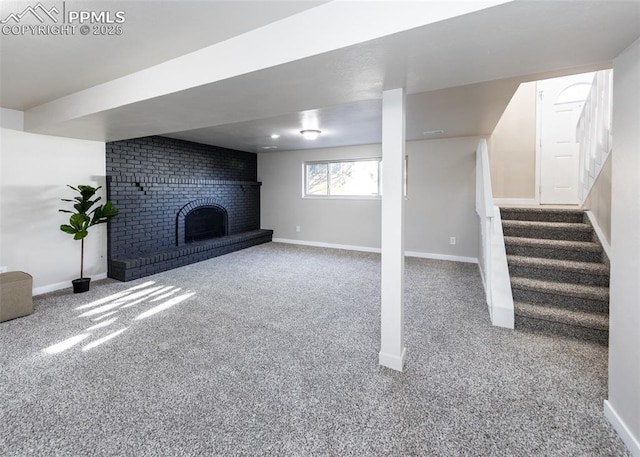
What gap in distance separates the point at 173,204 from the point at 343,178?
11.0 ft

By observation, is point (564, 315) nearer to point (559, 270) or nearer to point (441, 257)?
point (559, 270)

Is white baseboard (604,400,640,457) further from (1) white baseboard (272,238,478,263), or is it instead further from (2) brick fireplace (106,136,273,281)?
(2) brick fireplace (106,136,273,281)

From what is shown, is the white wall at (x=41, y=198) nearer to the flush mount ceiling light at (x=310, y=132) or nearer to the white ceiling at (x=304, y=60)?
the white ceiling at (x=304, y=60)

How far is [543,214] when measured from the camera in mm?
3447

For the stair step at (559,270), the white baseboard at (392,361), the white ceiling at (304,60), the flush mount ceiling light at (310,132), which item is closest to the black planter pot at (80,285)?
the white ceiling at (304,60)

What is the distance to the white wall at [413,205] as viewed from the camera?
202 inches

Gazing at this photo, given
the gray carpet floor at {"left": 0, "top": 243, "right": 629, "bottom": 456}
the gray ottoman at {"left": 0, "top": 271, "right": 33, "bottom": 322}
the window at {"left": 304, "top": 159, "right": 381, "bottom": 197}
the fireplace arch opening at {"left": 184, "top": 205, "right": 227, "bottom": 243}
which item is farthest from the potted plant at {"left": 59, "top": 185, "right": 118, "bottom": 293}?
the window at {"left": 304, "top": 159, "right": 381, "bottom": 197}

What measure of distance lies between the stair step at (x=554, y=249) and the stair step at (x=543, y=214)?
0.37 meters

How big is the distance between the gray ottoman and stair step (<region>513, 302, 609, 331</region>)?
15.4 ft

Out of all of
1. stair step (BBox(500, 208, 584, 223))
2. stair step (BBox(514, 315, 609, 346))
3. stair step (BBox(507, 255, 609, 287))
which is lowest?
stair step (BBox(514, 315, 609, 346))

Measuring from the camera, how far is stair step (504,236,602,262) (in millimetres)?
2869

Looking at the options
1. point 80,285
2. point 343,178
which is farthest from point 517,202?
point 80,285

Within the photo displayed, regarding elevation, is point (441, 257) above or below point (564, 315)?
above

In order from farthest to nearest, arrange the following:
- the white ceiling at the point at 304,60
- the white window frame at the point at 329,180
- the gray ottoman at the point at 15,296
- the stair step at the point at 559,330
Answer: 1. the white window frame at the point at 329,180
2. the gray ottoman at the point at 15,296
3. the stair step at the point at 559,330
4. the white ceiling at the point at 304,60
